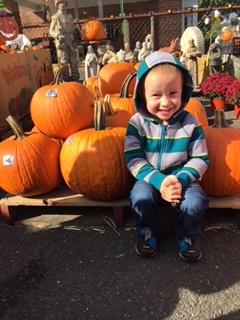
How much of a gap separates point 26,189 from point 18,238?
0.39 metres

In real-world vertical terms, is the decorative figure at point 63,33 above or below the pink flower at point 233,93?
above

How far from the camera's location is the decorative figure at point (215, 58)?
7.04m

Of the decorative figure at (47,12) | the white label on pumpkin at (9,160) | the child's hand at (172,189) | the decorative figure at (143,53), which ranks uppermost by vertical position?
the decorative figure at (47,12)

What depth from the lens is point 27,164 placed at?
2361 millimetres

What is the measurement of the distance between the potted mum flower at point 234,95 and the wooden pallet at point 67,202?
287 cm

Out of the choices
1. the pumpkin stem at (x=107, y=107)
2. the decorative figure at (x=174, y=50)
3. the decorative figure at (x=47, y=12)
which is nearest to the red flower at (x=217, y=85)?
the decorative figure at (x=174, y=50)

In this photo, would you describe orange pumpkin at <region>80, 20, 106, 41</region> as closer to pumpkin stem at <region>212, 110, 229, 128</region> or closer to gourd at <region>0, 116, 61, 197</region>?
gourd at <region>0, 116, 61, 197</region>

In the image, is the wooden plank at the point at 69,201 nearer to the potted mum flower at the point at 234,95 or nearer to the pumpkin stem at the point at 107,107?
the pumpkin stem at the point at 107,107

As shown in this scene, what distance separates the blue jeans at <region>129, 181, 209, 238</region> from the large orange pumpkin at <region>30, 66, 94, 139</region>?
103cm

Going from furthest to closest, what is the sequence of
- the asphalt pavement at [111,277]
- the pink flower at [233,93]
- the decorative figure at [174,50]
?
the decorative figure at [174,50] < the pink flower at [233,93] < the asphalt pavement at [111,277]

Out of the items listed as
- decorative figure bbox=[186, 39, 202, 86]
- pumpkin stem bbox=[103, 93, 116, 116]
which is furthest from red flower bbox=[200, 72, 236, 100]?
pumpkin stem bbox=[103, 93, 116, 116]

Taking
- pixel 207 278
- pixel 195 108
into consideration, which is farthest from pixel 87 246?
pixel 195 108

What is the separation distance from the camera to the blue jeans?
194cm

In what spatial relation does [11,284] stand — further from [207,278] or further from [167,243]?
[207,278]
